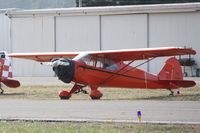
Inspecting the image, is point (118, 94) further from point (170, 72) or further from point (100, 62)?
point (170, 72)

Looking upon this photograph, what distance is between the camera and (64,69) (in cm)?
2127

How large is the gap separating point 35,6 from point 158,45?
17792 millimetres

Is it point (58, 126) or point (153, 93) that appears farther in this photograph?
point (153, 93)

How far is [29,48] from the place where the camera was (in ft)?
153

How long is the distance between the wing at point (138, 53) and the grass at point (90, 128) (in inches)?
391

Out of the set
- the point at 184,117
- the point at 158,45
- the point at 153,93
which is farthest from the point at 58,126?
the point at 158,45

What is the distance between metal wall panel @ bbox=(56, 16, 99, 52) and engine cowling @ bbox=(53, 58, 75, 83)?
2326 cm

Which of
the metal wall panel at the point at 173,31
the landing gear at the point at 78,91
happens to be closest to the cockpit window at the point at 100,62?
the landing gear at the point at 78,91

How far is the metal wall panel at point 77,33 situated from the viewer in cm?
4506

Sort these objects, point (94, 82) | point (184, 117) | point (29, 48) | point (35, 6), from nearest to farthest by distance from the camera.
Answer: point (184, 117) < point (94, 82) < point (29, 48) < point (35, 6)

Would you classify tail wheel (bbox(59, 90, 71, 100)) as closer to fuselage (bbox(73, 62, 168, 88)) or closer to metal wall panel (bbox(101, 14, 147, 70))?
fuselage (bbox(73, 62, 168, 88))

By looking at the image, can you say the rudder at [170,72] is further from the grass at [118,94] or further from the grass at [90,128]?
the grass at [90,128]

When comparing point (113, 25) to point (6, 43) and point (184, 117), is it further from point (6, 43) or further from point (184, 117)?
point (184, 117)

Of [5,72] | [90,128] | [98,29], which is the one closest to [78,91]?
[5,72]
